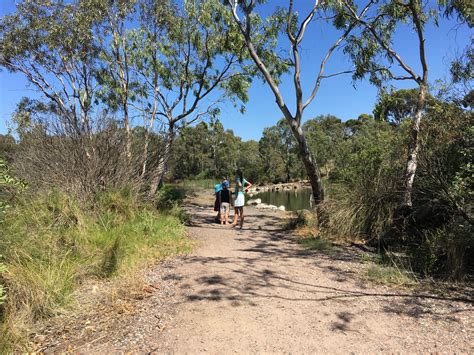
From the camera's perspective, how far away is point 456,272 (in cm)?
519

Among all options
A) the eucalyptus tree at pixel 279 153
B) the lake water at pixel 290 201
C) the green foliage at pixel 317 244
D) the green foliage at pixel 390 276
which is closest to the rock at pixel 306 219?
the green foliage at pixel 317 244

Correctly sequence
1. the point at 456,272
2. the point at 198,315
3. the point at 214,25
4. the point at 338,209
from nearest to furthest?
the point at 198,315 < the point at 456,272 < the point at 338,209 < the point at 214,25

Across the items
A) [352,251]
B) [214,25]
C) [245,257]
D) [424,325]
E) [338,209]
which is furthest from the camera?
[214,25]

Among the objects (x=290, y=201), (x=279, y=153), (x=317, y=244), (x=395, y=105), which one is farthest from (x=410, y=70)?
(x=279, y=153)

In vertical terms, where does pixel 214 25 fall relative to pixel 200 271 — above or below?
above

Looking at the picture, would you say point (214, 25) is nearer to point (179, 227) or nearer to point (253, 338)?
point (179, 227)

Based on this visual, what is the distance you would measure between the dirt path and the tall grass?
746 millimetres

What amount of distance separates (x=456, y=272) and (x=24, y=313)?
582 cm

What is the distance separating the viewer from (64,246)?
523 centimetres

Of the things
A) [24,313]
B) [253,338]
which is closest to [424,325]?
[253,338]

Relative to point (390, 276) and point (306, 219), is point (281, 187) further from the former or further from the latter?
point (390, 276)

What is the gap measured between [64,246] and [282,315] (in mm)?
3485

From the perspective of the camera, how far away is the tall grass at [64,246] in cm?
377

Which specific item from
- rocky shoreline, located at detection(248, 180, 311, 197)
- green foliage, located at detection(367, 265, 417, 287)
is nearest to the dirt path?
green foliage, located at detection(367, 265, 417, 287)
